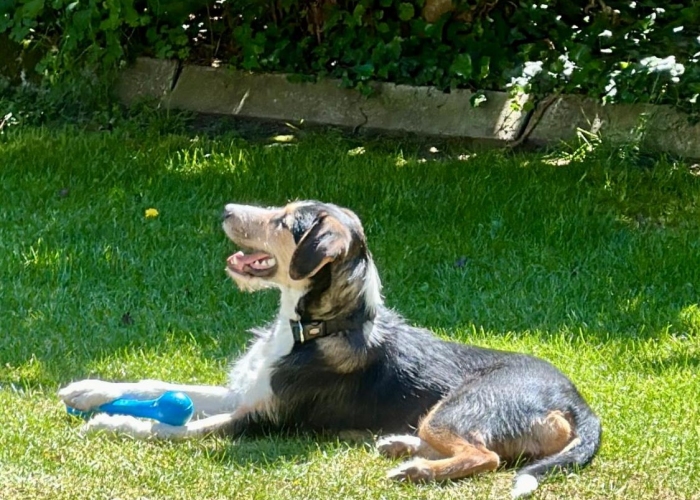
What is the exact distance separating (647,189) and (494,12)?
2361 millimetres

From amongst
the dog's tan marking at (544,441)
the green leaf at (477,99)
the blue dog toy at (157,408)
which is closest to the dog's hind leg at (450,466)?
the dog's tan marking at (544,441)

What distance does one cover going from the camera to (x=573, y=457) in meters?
4.46

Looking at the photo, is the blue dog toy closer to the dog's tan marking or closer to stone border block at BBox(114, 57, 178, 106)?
the dog's tan marking

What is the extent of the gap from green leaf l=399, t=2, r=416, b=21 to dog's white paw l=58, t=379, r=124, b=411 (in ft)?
17.3

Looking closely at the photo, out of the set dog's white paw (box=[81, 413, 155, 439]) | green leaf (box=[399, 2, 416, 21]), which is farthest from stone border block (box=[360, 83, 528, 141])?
dog's white paw (box=[81, 413, 155, 439])

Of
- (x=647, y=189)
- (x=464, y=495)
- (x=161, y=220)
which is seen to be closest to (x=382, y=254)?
(x=161, y=220)

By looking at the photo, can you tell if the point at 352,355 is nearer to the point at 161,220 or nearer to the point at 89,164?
the point at 161,220

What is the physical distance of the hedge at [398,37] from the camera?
9.03m

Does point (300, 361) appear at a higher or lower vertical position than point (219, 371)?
higher

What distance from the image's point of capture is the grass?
14.7 ft

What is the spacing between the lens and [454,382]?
15.9 ft

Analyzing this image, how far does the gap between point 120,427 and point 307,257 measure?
1.03 meters

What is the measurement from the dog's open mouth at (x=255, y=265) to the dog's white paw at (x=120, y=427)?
73cm

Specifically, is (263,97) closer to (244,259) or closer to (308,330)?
(244,259)
